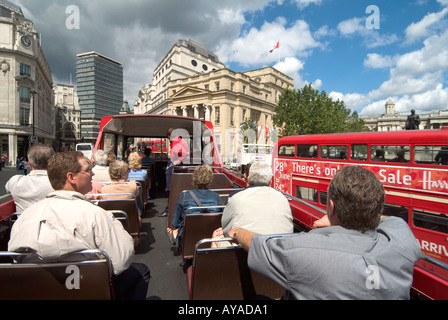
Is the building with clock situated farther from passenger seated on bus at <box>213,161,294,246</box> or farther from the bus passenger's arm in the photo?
the bus passenger's arm

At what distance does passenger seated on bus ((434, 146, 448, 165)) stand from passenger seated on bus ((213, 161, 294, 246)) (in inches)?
223

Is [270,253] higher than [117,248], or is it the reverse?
[270,253]

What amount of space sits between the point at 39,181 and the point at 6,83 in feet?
168

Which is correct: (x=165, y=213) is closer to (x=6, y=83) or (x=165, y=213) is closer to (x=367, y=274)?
(x=367, y=274)

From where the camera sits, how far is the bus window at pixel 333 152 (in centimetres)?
826

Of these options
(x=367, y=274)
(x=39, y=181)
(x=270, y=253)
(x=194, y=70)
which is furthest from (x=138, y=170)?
(x=194, y=70)

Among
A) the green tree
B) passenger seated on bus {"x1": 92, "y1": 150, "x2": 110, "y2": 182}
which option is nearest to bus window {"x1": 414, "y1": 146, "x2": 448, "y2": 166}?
passenger seated on bus {"x1": 92, "y1": 150, "x2": 110, "y2": 182}

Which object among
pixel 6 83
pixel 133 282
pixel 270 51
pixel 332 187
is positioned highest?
pixel 270 51

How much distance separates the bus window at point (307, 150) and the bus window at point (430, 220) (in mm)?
4201

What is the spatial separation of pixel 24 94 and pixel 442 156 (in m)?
55.5

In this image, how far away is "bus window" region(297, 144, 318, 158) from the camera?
9.52 m

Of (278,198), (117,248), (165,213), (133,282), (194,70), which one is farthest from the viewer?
(194,70)

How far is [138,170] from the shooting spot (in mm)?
6223

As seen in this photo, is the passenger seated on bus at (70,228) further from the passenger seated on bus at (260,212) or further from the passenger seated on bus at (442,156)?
the passenger seated on bus at (442,156)
